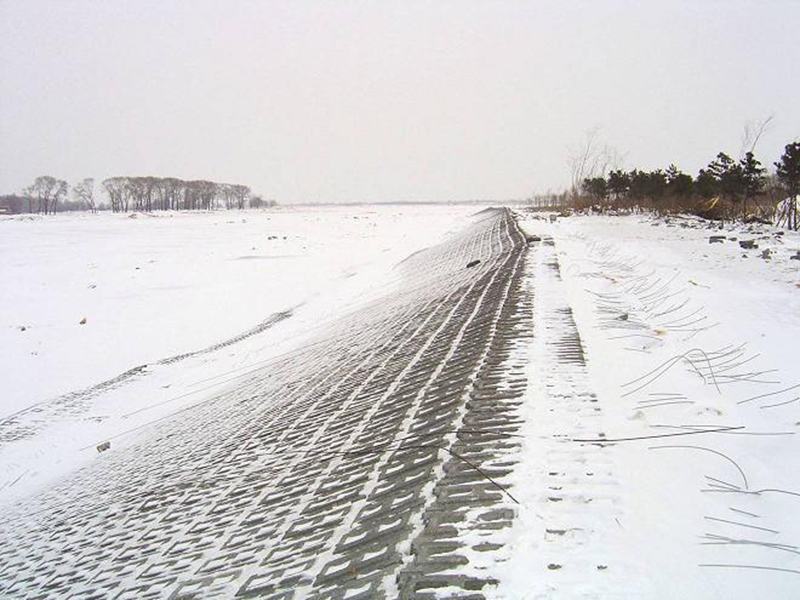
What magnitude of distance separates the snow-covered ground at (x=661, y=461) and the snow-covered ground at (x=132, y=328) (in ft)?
16.7

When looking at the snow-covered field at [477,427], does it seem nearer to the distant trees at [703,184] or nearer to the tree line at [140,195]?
the distant trees at [703,184]

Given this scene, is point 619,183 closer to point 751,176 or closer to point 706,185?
point 706,185

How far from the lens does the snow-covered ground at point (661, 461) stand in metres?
2.06

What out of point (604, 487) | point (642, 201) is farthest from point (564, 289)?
point (642, 201)

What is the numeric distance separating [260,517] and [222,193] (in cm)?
12791

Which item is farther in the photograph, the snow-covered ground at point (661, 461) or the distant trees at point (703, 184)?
the distant trees at point (703, 184)

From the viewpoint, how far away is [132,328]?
1121cm

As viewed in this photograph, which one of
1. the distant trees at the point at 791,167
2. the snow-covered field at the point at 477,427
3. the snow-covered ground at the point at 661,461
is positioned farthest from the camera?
the distant trees at the point at 791,167

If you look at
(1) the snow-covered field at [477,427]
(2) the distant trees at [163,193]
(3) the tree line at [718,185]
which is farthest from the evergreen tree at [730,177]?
(2) the distant trees at [163,193]

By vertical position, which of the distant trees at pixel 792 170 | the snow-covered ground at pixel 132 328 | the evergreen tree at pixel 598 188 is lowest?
the snow-covered ground at pixel 132 328

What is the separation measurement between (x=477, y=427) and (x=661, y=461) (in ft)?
3.59

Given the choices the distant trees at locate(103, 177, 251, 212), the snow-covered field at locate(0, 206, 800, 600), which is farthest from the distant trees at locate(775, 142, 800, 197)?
the distant trees at locate(103, 177, 251, 212)

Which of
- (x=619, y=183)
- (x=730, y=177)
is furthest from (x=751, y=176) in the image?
(x=619, y=183)

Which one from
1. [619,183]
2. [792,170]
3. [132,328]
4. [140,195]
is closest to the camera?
[132,328]
